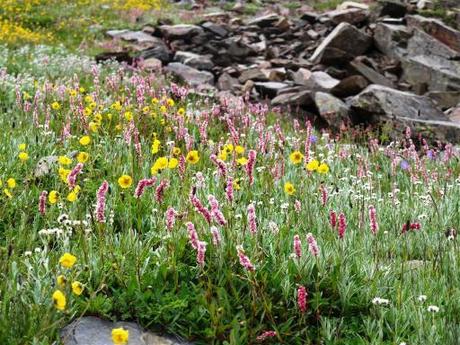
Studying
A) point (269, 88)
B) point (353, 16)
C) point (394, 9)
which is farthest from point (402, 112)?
point (353, 16)

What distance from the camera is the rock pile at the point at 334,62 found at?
11.2 meters

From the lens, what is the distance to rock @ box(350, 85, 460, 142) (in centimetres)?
1004

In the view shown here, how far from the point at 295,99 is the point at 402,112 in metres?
2.46

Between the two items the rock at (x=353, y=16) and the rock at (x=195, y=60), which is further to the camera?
the rock at (x=353, y=16)

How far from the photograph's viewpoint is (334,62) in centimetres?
1641

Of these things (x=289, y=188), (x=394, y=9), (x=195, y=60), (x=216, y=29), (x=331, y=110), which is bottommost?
(x=195, y=60)

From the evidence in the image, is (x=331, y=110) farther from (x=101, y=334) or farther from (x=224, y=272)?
(x=101, y=334)

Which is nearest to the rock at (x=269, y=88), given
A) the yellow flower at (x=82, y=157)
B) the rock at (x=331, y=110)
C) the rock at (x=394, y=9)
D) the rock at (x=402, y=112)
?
the rock at (x=331, y=110)

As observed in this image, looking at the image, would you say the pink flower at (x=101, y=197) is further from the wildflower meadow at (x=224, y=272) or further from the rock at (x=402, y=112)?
the rock at (x=402, y=112)

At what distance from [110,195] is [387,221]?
2576mm

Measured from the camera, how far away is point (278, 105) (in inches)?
501

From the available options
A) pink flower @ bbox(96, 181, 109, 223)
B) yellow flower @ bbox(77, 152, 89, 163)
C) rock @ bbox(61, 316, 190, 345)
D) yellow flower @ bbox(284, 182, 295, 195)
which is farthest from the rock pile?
pink flower @ bbox(96, 181, 109, 223)

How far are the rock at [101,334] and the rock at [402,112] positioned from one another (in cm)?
767

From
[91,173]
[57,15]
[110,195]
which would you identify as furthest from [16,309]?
[57,15]
